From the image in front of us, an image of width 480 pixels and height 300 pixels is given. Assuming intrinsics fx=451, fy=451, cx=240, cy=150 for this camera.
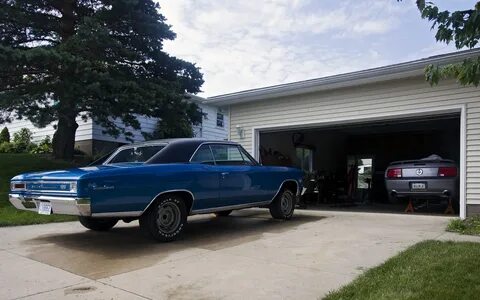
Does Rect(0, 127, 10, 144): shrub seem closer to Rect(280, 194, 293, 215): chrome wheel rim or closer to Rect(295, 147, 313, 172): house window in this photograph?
Rect(295, 147, 313, 172): house window

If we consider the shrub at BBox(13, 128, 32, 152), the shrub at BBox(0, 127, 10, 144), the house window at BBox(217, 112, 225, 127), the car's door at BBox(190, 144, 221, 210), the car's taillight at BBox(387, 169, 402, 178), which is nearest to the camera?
the car's door at BBox(190, 144, 221, 210)

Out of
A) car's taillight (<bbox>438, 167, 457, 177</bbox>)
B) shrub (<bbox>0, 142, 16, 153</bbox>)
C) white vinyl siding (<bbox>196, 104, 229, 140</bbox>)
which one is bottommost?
car's taillight (<bbox>438, 167, 457, 177</bbox>)

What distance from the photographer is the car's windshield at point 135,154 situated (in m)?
7.25

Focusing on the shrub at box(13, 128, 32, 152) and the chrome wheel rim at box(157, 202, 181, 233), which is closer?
the chrome wheel rim at box(157, 202, 181, 233)

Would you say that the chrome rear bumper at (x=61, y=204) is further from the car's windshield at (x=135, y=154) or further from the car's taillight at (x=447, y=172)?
the car's taillight at (x=447, y=172)

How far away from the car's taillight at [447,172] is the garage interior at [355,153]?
7.84 feet

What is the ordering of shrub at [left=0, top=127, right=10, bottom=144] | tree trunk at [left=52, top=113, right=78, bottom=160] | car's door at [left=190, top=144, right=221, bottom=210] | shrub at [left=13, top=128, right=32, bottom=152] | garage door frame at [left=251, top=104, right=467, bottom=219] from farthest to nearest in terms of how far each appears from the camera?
1. shrub at [left=0, top=127, right=10, bottom=144]
2. shrub at [left=13, top=128, right=32, bottom=152]
3. tree trunk at [left=52, top=113, right=78, bottom=160]
4. garage door frame at [left=251, top=104, right=467, bottom=219]
5. car's door at [left=190, top=144, right=221, bottom=210]


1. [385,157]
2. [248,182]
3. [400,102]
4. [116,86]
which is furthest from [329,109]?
[385,157]

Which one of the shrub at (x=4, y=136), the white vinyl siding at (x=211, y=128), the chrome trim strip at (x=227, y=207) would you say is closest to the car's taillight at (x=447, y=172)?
the chrome trim strip at (x=227, y=207)

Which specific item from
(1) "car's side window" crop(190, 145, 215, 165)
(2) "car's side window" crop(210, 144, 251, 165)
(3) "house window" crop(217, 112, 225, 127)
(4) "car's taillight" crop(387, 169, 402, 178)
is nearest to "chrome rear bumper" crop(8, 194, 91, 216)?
(1) "car's side window" crop(190, 145, 215, 165)

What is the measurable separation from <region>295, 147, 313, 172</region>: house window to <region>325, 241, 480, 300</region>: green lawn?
10417 mm

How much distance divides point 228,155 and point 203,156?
722 millimetres

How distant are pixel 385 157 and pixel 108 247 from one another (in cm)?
1538

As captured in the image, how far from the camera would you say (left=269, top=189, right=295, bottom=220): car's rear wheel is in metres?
9.23
